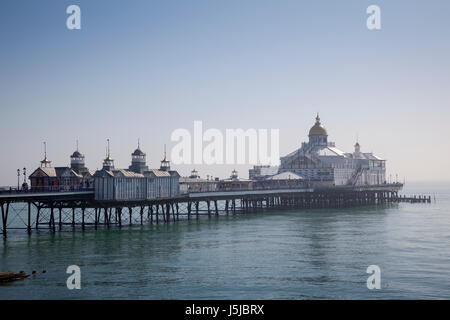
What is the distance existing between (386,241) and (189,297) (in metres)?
31.0

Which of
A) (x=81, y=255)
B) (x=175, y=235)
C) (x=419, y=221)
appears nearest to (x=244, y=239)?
(x=175, y=235)

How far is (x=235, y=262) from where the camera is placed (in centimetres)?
4403

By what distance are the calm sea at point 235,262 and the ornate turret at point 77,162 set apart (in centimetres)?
2063

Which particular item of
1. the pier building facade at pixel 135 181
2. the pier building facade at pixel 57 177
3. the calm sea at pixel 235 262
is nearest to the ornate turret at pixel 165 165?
the pier building facade at pixel 135 181

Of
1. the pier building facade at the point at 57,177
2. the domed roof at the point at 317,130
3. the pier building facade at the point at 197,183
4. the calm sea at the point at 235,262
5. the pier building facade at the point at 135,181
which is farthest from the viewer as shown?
the domed roof at the point at 317,130

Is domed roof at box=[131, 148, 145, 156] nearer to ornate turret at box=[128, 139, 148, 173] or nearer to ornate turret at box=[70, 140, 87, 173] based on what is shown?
ornate turret at box=[128, 139, 148, 173]

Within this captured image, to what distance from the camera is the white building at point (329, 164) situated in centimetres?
14162

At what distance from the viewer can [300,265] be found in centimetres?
4238

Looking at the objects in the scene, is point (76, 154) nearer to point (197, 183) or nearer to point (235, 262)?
point (197, 183)

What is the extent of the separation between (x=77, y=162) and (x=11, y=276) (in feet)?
166

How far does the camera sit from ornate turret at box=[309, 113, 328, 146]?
6161 inches

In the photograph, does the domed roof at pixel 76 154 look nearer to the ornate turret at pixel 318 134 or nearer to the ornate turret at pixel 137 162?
the ornate turret at pixel 137 162

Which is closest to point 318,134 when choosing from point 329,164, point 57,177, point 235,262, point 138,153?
point 329,164
